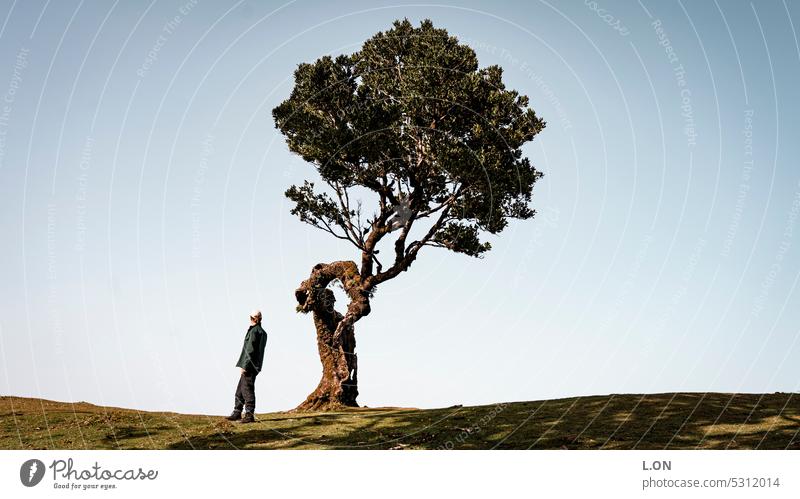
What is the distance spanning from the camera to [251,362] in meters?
24.1

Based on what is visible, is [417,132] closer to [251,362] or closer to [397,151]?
[397,151]

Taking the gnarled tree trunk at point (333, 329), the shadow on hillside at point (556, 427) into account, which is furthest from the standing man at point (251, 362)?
the gnarled tree trunk at point (333, 329)

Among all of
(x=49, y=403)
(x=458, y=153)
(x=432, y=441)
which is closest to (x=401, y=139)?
(x=458, y=153)

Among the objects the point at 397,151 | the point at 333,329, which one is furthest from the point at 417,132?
the point at 333,329

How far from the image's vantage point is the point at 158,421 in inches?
993

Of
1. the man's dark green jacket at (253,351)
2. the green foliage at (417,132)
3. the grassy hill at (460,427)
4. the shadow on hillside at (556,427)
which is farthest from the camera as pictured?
the green foliage at (417,132)

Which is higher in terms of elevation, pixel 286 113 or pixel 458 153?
pixel 286 113

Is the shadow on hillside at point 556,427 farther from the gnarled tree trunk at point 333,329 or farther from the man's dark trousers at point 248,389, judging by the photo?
the gnarled tree trunk at point 333,329

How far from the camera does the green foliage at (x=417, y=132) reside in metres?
32.2

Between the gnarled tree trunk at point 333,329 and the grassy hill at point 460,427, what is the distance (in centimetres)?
475

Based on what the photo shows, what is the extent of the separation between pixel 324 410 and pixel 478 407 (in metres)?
7.82

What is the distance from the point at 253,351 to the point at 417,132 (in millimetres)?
14037

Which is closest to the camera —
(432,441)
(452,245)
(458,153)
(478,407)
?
(432,441)
